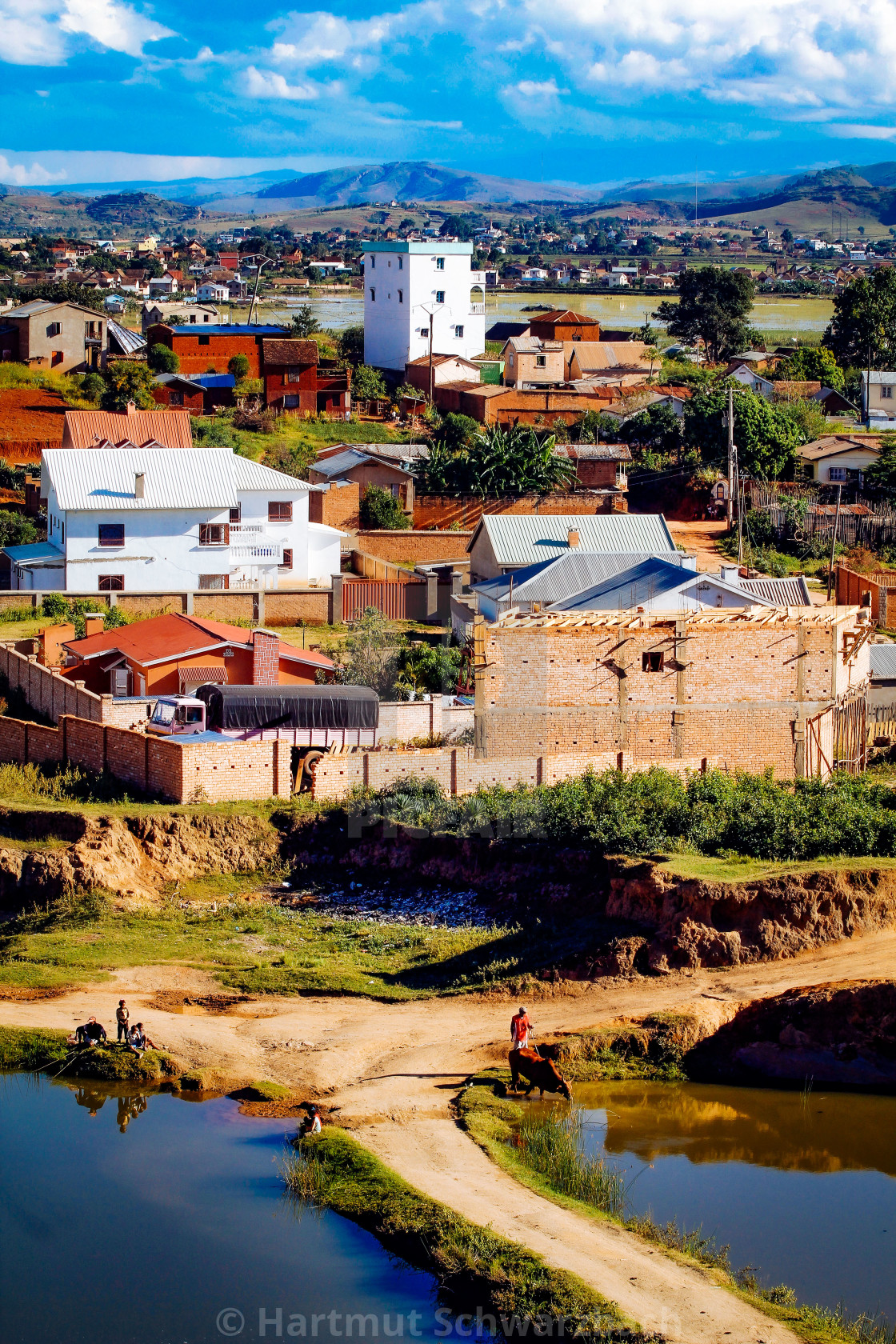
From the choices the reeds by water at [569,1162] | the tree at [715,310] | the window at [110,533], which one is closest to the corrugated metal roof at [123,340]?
the window at [110,533]

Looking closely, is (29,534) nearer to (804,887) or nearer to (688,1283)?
(804,887)

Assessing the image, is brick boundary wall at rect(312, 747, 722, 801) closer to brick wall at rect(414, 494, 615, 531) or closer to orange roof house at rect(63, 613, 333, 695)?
orange roof house at rect(63, 613, 333, 695)

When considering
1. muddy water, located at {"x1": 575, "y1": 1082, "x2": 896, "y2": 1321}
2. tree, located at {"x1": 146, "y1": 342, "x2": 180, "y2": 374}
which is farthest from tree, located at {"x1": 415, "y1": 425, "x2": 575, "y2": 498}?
muddy water, located at {"x1": 575, "y1": 1082, "x2": 896, "y2": 1321}

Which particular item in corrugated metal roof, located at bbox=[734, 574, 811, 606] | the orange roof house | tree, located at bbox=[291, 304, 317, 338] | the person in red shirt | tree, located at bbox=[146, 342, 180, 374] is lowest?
the person in red shirt

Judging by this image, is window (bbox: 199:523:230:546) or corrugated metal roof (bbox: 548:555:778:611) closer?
corrugated metal roof (bbox: 548:555:778:611)

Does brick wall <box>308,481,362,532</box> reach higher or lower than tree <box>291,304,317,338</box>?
lower

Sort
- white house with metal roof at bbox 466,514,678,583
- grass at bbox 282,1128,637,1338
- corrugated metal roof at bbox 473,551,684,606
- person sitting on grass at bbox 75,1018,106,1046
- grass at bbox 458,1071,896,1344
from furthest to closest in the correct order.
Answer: white house with metal roof at bbox 466,514,678,583 < corrugated metal roof at bbox 473,551,684,606 < person sitting on grass at bbox 75,1018,106,1046 < grass at bbox 458,1071,896,1344 < grass at bbox 282,1128,637,1338

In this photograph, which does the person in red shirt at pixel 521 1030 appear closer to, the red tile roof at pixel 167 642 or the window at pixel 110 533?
the red tile roof at pixel 167 642

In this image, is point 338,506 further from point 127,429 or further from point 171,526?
point 171,526
